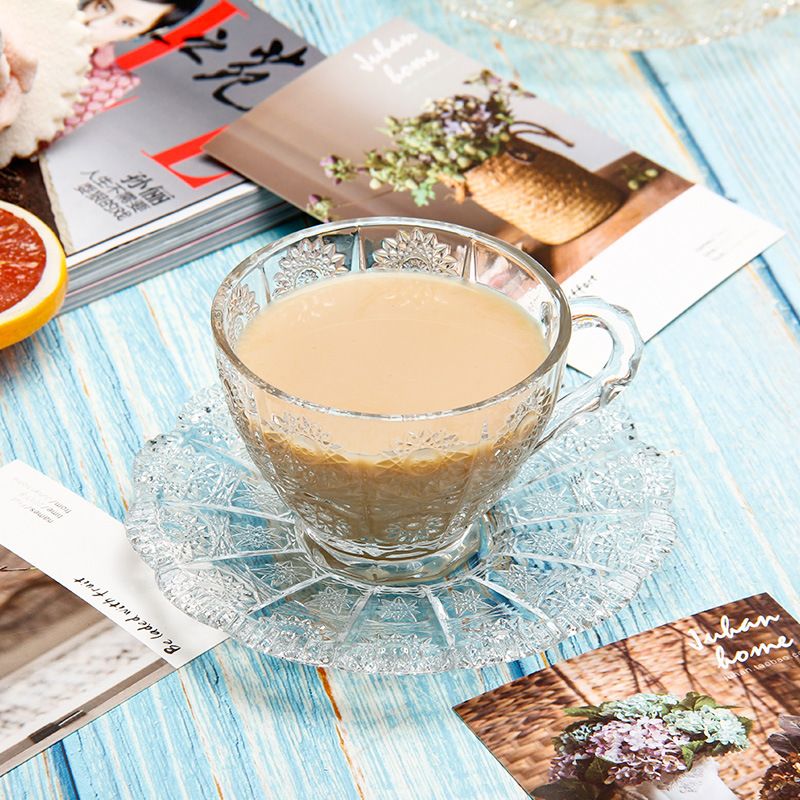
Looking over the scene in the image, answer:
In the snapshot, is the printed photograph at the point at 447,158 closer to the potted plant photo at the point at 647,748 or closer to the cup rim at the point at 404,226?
the cup rim at the point at 404,226

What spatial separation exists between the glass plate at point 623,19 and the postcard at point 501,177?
0.17 m

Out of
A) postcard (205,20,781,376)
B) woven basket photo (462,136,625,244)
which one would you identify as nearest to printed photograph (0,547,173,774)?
postcard (205,20,781,376)

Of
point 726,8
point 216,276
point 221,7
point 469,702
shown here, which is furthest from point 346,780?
point 726,8

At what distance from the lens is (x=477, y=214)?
3.91 ft

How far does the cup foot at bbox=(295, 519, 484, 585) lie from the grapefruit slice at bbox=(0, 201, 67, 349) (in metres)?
0.33

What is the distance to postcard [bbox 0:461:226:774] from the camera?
768 millimetres

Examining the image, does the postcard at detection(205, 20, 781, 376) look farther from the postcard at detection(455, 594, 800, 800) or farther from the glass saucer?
the postcard at detection(455, 594, 800, 800)

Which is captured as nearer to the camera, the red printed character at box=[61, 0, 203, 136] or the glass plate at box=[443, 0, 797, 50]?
the red printed character at box=[61, 0, 203, 136]

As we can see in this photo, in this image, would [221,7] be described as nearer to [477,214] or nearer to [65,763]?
[477,214]

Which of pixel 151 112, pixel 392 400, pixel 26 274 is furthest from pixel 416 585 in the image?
pixel 151 112

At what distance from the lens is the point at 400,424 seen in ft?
2.40

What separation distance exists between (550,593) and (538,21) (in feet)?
3.02

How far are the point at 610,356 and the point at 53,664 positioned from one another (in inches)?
17.6

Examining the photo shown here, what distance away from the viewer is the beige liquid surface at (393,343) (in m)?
0.80
